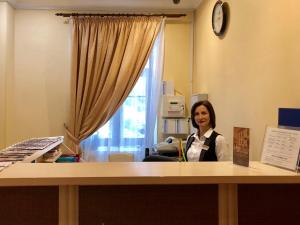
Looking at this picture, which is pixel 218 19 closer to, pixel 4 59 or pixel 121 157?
pixel 121 157

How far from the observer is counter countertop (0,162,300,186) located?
4.09 ft

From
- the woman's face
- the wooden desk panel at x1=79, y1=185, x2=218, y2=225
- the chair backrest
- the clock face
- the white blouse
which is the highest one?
the clock face

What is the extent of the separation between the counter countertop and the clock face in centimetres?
227

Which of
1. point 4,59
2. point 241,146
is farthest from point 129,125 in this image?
point 241,146

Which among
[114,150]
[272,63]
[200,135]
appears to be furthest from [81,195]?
[114,150]

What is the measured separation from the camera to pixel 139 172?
4.43 feet

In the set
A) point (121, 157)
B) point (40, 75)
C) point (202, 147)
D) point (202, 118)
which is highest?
point (40, 75)

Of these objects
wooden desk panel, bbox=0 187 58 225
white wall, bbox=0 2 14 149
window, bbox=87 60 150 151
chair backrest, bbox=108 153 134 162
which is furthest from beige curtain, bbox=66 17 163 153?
wooden desk panel, bbox=0 187 58 225

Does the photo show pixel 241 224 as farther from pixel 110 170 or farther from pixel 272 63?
pixel 272 63

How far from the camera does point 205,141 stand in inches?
97.7

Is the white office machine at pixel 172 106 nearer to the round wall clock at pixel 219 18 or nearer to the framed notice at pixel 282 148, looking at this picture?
the round wall clock at pixel 219 18

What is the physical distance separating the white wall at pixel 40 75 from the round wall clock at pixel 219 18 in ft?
7.26

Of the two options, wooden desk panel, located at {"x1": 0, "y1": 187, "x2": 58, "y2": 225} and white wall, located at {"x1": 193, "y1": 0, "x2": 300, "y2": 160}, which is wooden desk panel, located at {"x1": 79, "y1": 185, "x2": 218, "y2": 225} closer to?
wooden desk panel, located at {"x1": 0, "y1": 187, "x2": 58, "y2": 225}

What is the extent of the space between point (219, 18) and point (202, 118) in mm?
1444
